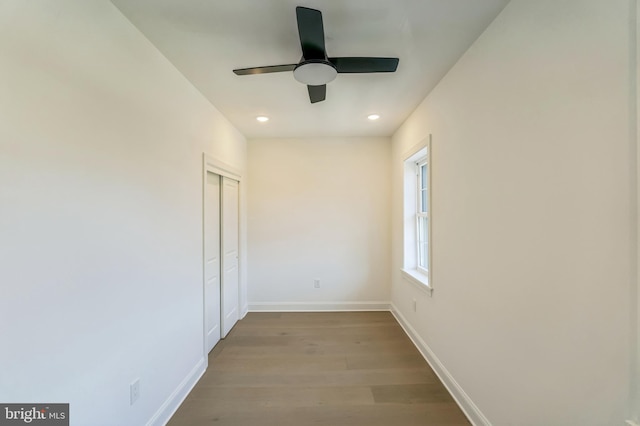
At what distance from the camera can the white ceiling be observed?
145 cm

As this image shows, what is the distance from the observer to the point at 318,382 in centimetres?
229

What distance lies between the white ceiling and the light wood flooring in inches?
101

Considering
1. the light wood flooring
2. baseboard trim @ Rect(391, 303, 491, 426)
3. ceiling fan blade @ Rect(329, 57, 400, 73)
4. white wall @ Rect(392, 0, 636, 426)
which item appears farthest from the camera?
the light wood flooring

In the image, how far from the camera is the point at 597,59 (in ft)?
3.27

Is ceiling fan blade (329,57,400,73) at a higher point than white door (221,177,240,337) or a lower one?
higher

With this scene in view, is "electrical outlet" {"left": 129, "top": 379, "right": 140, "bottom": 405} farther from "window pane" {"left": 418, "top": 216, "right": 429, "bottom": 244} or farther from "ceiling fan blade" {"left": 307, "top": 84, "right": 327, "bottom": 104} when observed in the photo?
"window pane" {"left": 418, "top": 216, "right": 429, "bottom": 244}

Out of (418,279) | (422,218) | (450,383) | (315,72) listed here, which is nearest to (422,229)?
(422,218)

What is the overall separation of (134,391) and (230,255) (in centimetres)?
185

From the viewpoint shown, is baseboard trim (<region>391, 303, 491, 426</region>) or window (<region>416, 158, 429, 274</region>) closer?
baseboard trim (<region>391, 303, 491, 426</region>)

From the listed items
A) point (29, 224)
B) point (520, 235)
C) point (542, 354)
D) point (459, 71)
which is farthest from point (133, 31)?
point (542, 354)

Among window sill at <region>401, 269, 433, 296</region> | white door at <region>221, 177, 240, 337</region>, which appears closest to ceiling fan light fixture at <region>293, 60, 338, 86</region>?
white door at <region>221, 177, 240, 337</region>

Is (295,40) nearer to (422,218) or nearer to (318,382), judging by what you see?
(422,218)

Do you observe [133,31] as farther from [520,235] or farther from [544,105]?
[520,235]

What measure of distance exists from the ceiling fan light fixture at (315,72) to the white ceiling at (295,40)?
0.76ft
